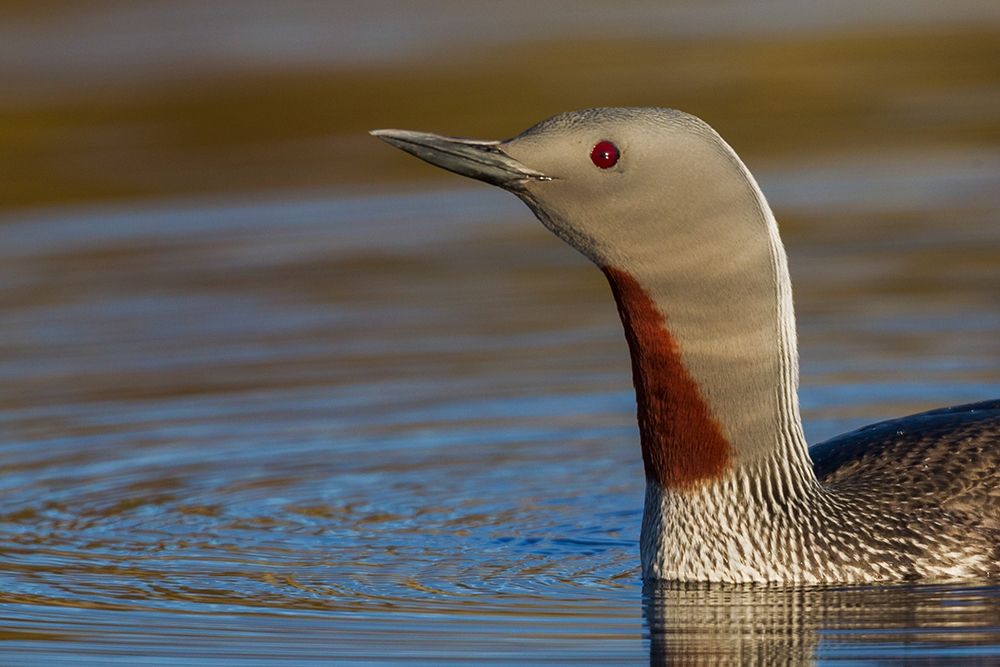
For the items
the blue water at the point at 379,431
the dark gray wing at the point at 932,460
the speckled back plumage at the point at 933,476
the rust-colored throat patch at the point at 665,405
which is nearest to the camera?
the blue water at the point at 379,431

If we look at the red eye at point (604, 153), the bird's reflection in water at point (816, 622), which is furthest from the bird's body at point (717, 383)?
the bird's reflection in water at point (816, 622)

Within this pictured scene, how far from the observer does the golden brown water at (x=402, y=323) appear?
752 cm

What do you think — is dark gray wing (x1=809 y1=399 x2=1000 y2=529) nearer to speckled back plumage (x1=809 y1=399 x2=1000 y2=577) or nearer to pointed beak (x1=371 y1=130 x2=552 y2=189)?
speckled back plumage (x1=809 y1=399 x2=1000 y2=577)

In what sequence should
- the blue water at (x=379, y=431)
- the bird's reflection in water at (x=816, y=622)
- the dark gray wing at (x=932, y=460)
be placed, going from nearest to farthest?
the bird's reflection in water at (x=816, y=622), the blue water at (x=379, y=431), the dark gray wing at (x=932, y=460)

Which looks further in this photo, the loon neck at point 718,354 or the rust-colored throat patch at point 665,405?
the rust-colored throat patch at point 665,405

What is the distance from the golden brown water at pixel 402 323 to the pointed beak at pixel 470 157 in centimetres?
132

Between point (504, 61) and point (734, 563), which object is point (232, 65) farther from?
point (734, 563)

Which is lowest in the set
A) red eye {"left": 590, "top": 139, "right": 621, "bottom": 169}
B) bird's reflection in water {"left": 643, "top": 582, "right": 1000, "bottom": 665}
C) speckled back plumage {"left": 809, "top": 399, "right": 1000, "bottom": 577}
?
bird's reflection in water {"left": 643, "top": 582, "right": 1000, "bottom": 665}

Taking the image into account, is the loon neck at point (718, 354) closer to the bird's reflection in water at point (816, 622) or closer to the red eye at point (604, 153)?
the red eye at point (604, 153)

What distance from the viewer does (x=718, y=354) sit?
24.9ft

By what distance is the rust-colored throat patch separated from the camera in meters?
7.54

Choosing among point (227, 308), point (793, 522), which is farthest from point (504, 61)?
point (793, 522)

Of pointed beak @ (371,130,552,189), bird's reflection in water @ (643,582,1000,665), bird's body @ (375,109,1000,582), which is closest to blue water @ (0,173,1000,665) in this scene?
bird's reflection in water @ (643,582,1000,665)

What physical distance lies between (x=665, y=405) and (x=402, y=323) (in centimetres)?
454
